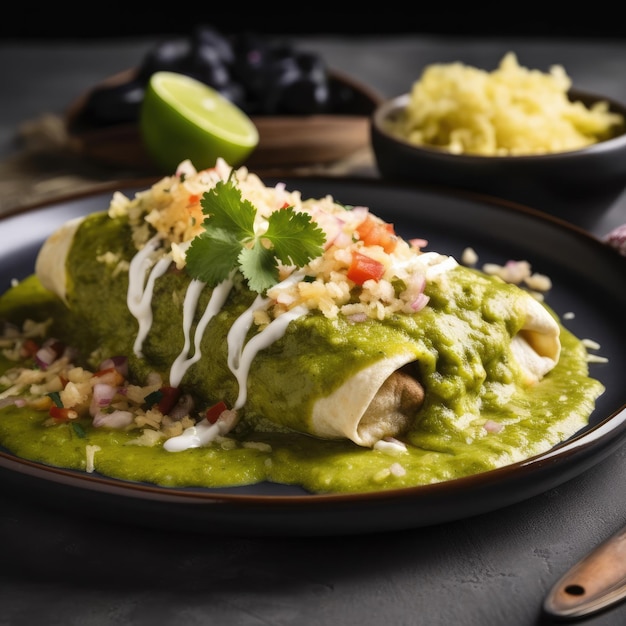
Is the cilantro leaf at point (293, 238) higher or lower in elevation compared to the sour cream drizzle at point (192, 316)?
higher

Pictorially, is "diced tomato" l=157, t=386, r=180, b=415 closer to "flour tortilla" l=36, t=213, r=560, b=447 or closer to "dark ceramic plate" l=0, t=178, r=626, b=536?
"flour tortilla" l=36, t=213, r=560, b=447

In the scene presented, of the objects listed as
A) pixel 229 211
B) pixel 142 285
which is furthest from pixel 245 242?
pixel 142 285

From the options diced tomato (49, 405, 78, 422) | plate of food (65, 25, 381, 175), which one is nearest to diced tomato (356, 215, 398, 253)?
diced tomato (49, 405, 78, 422)

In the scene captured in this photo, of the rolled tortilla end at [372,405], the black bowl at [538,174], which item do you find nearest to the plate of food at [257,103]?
the black bowl at [538,174]

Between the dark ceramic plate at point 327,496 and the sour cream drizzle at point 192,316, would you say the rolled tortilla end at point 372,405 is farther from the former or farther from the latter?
the sour cream drizzle at point 192,316

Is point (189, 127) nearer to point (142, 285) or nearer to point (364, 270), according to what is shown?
point (142, 285)

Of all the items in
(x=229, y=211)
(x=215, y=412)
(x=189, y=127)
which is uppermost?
(x=229, y=211)
